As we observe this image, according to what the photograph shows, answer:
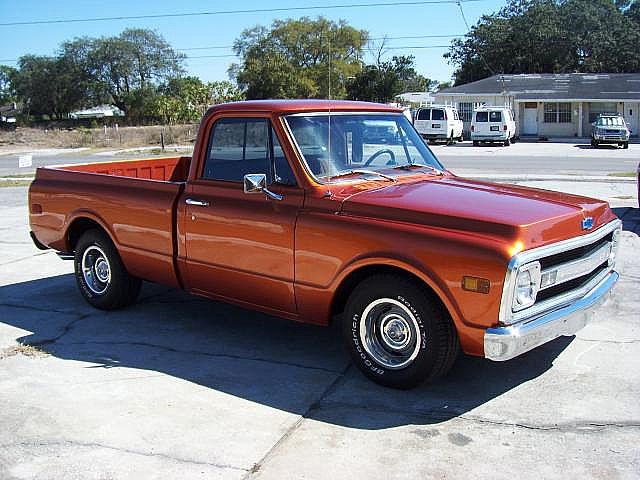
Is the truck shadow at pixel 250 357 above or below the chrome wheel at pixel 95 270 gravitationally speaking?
below

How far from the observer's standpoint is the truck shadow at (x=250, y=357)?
4871mm

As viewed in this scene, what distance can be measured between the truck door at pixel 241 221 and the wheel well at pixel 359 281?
36 centimetres

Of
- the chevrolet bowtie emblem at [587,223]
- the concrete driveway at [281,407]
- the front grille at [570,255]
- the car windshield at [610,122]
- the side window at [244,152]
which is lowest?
the concrete driveway at [281,407]

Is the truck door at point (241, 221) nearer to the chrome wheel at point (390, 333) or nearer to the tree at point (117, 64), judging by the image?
the chrome wheel at point (390, 333)

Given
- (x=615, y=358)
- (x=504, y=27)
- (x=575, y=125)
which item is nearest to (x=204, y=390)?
(x=615, y=358)

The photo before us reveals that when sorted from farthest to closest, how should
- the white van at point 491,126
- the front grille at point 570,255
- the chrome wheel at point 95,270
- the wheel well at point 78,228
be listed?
the white van at point 491,126 → the wheel well at point 78,228 → the chrome wheel at point 95,270 → the front grille at point 570,255

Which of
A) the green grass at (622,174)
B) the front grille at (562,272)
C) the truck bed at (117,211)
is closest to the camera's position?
the front grille at (562,272)

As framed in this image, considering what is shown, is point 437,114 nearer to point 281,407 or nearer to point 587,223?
point 587,223

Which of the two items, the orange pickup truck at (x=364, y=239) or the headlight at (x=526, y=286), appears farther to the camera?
the orange pickup truck at (x=364, y=239)

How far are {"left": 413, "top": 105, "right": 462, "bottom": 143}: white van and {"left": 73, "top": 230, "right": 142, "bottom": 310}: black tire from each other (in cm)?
3548

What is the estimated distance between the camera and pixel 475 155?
3272 cm

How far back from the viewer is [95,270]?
23.8 feet

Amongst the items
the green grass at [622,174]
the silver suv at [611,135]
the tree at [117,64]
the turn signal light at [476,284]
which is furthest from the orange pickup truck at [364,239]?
the tree at [117,64]

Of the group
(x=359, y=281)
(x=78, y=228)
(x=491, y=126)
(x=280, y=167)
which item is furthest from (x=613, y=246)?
(x=491, y=126)
